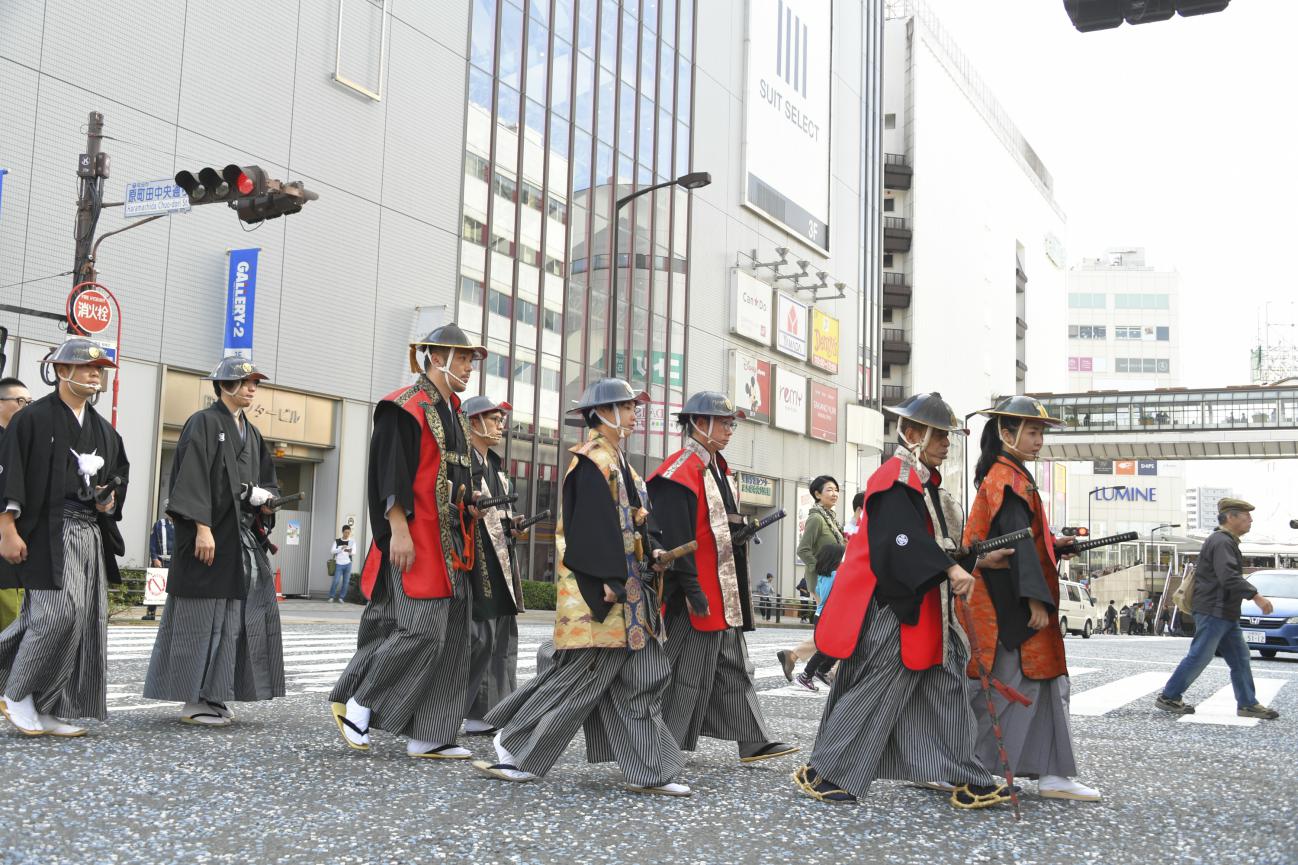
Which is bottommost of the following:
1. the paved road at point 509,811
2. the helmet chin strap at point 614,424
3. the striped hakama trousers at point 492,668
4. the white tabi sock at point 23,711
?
the paved road at point 509,811

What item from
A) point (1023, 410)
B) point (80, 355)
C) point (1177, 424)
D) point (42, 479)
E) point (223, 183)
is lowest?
point (42, 479)

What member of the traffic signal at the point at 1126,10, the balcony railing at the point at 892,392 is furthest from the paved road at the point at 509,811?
the balcony railing at the point at 892,392

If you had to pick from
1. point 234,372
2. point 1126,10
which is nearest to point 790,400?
point 1126,10

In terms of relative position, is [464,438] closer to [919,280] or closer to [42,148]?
[42,148]

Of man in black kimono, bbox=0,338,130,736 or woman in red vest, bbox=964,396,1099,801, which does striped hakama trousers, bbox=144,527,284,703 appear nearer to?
man in black kimono, bbox=0,338,130,736

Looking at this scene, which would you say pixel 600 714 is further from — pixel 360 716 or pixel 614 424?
pixel 614 424

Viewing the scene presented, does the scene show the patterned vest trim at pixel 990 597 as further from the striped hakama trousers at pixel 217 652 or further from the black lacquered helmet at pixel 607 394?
the striped hakama trousers at pixel 217 652

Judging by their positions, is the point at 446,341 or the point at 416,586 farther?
the point at 446,341

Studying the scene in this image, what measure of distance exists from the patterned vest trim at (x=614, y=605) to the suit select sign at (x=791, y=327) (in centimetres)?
3206

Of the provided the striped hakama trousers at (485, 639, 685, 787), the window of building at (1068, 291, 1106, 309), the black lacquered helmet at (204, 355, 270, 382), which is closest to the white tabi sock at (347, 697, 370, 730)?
the striped hakama trousers at (485, 639, 685, 787)

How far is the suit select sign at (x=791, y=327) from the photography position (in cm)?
3709

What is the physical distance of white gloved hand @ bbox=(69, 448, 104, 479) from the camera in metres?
5.74

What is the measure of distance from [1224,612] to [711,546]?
17.6 feet

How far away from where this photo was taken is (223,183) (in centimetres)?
1276
